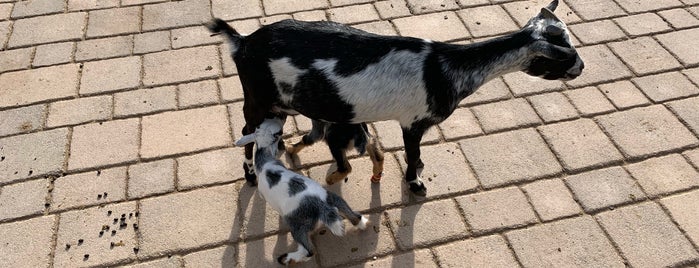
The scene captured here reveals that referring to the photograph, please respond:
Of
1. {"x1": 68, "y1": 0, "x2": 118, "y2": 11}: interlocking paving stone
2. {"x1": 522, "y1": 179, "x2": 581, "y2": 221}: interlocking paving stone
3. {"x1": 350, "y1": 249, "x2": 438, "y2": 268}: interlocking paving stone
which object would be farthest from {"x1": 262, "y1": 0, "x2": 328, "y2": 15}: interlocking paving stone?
{"x1": 350, "y1": 249, "x2": 438, "y2": 268}: interlocking paving stone

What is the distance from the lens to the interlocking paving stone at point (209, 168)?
537 centimetres

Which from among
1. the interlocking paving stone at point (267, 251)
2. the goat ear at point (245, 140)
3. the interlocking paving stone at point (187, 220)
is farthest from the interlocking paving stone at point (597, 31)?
the interlocking paving stone at point (187, 220)

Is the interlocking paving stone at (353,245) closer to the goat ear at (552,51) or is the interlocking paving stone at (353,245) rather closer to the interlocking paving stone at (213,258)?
the interlocking paving stone at (213,258)

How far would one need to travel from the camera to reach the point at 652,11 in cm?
741

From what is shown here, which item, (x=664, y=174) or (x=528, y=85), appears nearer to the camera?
(x=664, y=174)

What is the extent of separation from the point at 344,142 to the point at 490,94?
7.27ft

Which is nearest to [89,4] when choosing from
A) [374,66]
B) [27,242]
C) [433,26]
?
[27,242]

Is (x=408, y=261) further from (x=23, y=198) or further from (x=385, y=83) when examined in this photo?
(x=23, y=198)

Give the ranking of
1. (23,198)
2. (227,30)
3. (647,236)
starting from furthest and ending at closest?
(23,198), (647,236), (227,30)

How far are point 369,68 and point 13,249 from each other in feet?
11.4

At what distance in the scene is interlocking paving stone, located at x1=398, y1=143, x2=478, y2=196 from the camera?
210 inches

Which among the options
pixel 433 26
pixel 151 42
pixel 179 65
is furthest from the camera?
pixel 433 26

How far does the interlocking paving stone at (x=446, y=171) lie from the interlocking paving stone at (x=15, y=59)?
463 centimetres

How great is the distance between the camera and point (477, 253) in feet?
15.8
